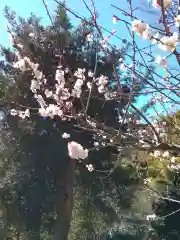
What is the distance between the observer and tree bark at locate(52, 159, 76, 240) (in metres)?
6.18

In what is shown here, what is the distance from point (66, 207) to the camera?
6281mm

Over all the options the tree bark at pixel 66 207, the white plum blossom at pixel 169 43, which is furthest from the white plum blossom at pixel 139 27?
the tree bark at pixel 66 207

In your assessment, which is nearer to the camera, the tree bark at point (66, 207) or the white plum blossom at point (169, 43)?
the white plum blossom at point (169, 43)

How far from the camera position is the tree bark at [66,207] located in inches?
243

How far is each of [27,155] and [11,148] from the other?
31 centimetres

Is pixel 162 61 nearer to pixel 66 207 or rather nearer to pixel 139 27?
pixel 139 27

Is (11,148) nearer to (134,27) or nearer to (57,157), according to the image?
(57,157)

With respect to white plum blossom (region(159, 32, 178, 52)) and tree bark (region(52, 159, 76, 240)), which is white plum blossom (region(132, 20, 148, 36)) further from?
tree bark (region(52, 159, 76, 240))

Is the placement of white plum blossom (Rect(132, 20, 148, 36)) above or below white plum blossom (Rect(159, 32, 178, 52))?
above

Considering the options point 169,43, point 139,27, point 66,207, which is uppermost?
point 66,207

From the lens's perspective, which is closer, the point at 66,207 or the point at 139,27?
the point at 139,27

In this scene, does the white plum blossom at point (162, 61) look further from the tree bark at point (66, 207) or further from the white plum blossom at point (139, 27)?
the tree bark at point (66, 207)

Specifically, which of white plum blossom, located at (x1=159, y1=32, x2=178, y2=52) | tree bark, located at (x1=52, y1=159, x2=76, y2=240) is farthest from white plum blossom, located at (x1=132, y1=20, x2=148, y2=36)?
tree bark, located at (x1=52, y1=159, x2=76, y2=240)

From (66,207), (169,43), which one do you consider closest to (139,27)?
(169,43)
